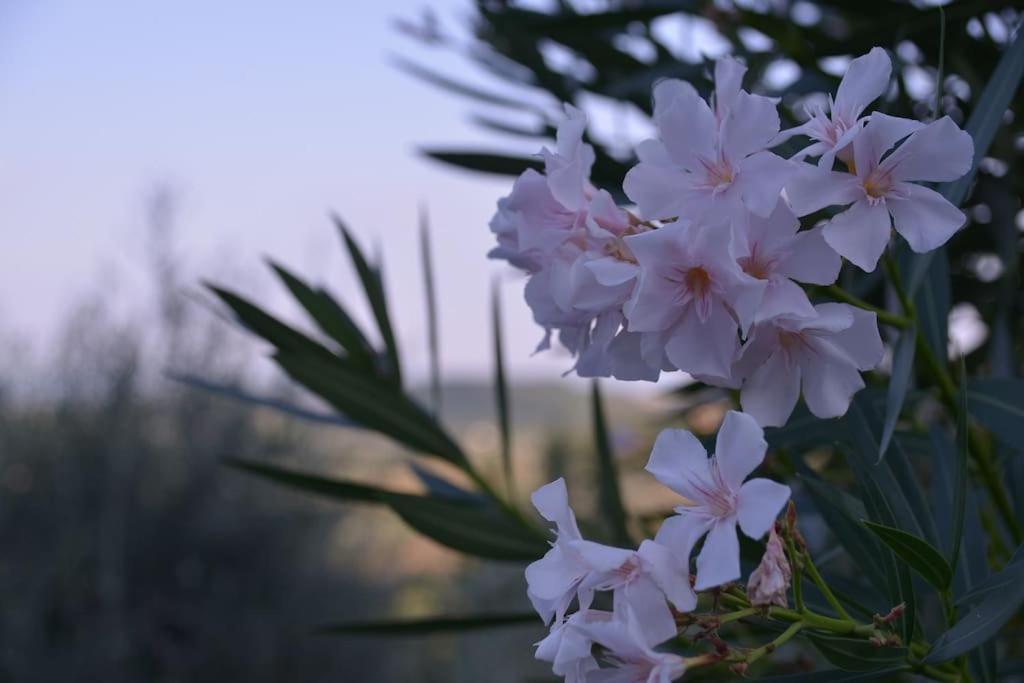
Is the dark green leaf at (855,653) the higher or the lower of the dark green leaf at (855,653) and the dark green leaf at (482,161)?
the lower

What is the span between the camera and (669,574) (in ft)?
1.21

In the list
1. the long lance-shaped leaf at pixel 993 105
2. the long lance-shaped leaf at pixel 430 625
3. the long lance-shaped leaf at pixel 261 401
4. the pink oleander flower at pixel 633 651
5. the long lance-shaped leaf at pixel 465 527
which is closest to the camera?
the pink oleander flower at pixel 633 651

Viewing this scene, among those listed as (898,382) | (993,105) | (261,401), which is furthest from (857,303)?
(261,401)

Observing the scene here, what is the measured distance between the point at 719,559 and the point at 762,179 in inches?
6.1

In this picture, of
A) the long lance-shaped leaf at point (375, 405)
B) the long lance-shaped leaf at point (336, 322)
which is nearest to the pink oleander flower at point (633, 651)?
the long lance-shaped leaf at point (375, 405)

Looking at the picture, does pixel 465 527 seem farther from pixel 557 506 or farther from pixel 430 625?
pixel 557 506

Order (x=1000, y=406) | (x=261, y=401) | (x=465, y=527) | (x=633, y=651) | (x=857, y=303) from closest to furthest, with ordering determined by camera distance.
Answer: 1. (x=633, y=651)
2. (x=857, y=303)
3. (x=1000, y=406)
4. (x=465, y=527)
5. (x=261, y=401)

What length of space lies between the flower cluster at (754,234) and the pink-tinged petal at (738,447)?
3 centimetres

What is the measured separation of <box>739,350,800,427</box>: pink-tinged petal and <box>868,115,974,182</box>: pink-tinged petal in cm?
10

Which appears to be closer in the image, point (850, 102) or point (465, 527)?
point (850, 102)

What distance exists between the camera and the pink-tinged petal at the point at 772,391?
0.43 metres

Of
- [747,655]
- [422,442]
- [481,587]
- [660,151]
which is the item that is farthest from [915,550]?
[481,587]

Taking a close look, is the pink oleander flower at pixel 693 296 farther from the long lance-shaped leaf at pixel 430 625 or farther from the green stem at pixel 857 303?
the long lance-shaped leaf at pixel 430 625

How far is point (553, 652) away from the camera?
38 cm
